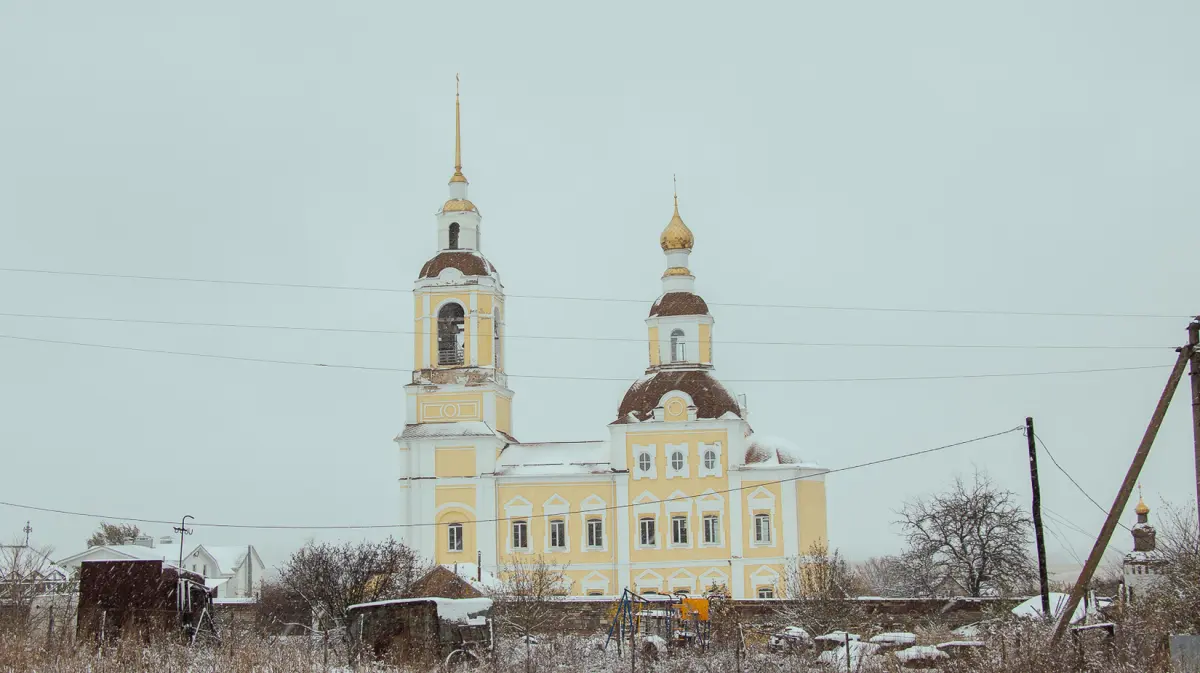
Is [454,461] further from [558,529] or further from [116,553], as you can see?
[116,553]

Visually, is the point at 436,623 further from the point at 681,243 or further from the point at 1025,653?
the point at 681,243

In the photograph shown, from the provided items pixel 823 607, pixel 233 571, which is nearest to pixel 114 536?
pixel 233 571

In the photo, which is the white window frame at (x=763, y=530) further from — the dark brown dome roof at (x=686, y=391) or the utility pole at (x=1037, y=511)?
the utility pole at (x=1037, y=511)

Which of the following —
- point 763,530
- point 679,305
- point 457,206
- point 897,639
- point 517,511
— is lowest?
point 897,639

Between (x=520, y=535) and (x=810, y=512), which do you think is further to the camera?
(x=520, y=535)

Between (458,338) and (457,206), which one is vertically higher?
(457,206)

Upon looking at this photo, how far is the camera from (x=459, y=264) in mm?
52625

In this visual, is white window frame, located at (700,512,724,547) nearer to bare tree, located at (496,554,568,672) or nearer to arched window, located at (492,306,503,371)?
bare tree, located at (496,554,568,672)

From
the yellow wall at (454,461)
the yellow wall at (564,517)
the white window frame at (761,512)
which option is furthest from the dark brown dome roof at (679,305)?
the yellow wall at (454,461)

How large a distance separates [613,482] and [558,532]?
2441 mm

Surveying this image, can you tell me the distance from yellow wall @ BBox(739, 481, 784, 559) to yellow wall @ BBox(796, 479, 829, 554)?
61 cm

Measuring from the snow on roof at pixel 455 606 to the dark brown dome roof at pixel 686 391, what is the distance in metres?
26.3

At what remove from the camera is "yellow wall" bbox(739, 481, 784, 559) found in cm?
4919

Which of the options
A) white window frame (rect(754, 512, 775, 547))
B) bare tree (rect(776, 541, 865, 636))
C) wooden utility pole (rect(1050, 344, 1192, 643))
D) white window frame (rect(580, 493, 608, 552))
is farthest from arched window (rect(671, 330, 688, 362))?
wooden utility pole (rect(1050, 344, 1192, 643))
